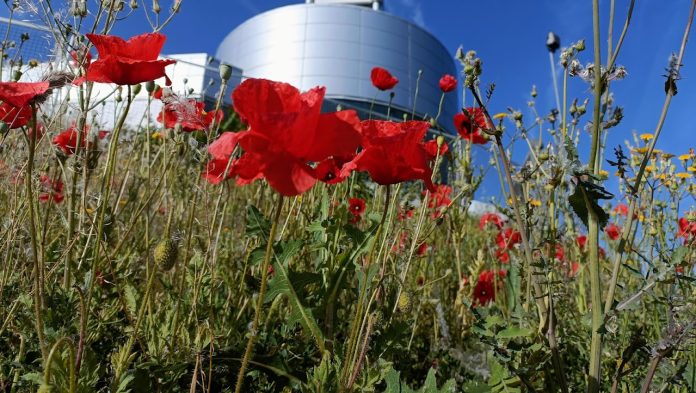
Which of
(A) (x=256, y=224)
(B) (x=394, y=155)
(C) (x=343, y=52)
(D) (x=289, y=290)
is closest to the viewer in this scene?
(B) (x=394, y=155)

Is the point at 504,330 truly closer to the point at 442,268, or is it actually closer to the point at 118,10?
the point at 118,10

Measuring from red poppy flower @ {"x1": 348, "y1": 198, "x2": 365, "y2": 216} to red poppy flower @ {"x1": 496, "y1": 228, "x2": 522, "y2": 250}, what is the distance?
0.51 meters

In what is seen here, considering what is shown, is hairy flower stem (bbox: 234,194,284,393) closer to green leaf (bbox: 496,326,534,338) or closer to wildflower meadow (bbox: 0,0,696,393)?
wildflower meadow (bbox: 0,0,696,393)

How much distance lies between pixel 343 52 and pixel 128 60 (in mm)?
26928

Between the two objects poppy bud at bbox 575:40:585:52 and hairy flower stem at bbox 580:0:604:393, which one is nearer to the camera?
hairy flower stem at bbox 580:0:604:393

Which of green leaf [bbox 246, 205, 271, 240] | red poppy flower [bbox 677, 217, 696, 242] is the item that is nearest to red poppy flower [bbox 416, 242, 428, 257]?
green leaf [bbox 246, 205, 271, 240]

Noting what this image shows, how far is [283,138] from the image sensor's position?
55 centimetres

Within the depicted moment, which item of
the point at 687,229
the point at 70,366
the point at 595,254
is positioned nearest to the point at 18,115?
the point at 70,366

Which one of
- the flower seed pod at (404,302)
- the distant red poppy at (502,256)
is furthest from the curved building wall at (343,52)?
the flower seed pod at (404,302)

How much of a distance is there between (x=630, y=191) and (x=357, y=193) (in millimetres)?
1233

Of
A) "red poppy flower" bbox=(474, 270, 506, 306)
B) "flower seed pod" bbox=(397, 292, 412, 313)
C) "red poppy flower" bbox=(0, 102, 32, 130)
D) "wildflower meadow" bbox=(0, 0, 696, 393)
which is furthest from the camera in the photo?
"red poppy flower" bbox=(474, 270, 506, 306)

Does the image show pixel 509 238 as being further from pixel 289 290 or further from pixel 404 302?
pixel 289 290

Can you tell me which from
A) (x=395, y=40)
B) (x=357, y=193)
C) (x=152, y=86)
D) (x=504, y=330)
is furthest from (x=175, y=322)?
(x=395, y=40)

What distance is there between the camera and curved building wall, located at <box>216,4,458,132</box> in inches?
1029
